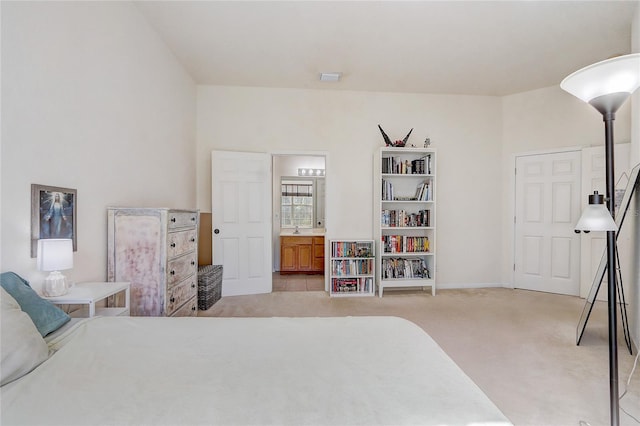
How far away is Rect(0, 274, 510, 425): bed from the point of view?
0.81 metres

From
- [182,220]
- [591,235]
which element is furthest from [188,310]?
[591,235]

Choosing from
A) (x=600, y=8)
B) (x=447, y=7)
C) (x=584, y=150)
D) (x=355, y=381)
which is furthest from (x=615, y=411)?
(x=584, y=150)

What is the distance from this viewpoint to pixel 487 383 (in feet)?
6.72

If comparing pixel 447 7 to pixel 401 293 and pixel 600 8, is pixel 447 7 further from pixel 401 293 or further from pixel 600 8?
pixel 401 293

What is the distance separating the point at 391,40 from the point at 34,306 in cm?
352

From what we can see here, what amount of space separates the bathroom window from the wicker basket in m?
2.52

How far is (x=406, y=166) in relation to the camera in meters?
4.36

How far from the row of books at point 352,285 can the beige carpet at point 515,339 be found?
20 cm

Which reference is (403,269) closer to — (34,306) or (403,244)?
(403,244)

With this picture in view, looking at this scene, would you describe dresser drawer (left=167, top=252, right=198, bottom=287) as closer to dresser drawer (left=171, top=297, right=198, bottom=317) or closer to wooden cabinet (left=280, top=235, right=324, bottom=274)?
dresser drawer (left=171, top=297, right=198, bottom=317)

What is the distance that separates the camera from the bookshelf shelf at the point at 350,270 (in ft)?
14.0

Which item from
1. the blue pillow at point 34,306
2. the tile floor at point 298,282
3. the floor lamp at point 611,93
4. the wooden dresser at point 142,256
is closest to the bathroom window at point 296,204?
the tile floor at point 298,282

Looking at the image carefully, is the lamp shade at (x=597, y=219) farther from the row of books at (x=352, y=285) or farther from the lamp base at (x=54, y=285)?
the row of books at (x=352, y=285)

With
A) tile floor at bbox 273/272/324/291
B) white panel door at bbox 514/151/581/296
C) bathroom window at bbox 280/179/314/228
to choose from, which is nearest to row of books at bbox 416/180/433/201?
white panel door at bbox 514/151/581/296
